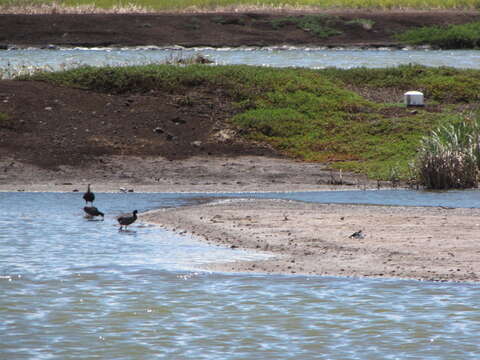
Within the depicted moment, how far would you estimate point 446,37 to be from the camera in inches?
3007

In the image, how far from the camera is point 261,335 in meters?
12.3

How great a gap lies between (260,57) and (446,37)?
20.0 m

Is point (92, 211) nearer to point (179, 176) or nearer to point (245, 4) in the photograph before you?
point (179, 176)

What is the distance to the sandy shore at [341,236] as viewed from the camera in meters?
15.3

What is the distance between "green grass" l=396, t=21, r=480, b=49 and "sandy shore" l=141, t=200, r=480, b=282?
187 feet

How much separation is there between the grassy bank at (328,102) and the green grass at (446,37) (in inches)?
1614

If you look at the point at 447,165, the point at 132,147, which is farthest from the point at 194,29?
the point at 447,165

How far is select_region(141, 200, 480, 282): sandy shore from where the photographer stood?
15.3 m

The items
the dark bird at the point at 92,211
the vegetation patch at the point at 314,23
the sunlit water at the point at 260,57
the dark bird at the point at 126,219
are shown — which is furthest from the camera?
the vegetation patch at the point at 314,23

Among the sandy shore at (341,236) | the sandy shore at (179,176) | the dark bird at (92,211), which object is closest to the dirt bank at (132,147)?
the sandy shore at (179,176)

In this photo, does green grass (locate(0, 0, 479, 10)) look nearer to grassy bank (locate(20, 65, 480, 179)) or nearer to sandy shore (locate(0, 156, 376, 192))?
grassy bank (locate(20, 65, 480, 179))

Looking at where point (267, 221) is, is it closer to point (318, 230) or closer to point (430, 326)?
point (318, 230)

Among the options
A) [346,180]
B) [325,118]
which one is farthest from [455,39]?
[346,180]

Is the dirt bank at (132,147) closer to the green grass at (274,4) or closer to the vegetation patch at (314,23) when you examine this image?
the vegetation patch at (314,23)
